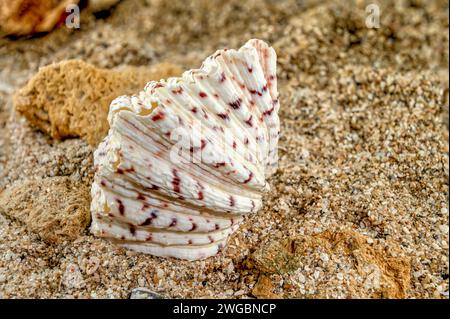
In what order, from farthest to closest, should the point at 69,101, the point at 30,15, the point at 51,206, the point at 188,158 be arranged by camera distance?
1. the point at 30,15
2. the point at 69,101
3. the point at 51,206
4. the point at 188,158

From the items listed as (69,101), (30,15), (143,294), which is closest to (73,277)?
(143,294)

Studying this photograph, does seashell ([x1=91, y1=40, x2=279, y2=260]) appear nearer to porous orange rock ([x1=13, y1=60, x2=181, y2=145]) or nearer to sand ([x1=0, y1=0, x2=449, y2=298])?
sand ([x1=0, y1=0, x2=449, y2=298])

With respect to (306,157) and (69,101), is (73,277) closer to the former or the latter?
(69,101)

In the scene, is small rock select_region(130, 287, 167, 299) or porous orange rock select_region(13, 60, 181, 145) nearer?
small rock select_region(130, 287, 167, 299)

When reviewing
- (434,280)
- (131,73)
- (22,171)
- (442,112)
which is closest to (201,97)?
(131,73)

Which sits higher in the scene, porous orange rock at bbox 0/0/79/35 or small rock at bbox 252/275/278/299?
porous orange rock at bbox 0/0/79/35

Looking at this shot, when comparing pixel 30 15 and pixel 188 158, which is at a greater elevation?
pixel 30 15

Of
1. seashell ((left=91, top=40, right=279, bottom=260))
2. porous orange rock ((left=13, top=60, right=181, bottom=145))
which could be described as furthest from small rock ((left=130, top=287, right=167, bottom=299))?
porous orange rock ((left=13, top=60, right=181, bottom=145))
